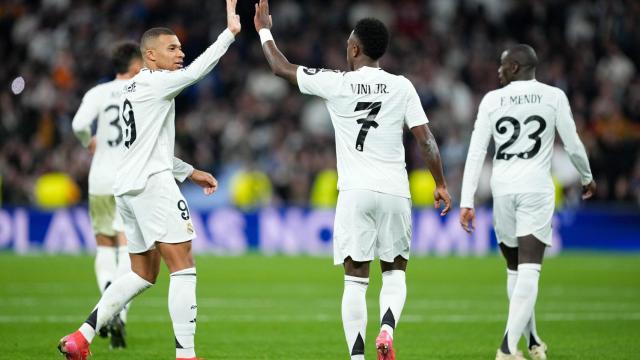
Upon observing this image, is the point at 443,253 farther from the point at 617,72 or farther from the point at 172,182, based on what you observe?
the point at 172,182

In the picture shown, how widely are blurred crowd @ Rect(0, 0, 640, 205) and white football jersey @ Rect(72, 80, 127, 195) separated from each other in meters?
13.3

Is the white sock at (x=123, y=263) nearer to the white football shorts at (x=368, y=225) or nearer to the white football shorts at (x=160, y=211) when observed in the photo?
the white football shorts at (x=160, y=211)

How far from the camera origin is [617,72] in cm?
2752

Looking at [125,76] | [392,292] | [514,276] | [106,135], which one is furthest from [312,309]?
[392,292]

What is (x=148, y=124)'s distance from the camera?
881 centimetres

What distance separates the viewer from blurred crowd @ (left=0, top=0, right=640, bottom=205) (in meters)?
25.6

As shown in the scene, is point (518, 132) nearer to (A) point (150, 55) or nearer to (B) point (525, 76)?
(B) point (525, 76)

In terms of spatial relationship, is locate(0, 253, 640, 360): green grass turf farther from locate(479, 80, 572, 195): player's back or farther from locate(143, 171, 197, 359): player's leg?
locate(479, 80, 572, 195): player's back

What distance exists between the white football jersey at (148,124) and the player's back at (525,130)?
258 cm

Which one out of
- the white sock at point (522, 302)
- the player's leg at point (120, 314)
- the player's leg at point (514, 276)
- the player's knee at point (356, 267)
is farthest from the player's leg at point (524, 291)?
the player's leg at point (120, 314)

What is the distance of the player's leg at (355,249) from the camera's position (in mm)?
8484

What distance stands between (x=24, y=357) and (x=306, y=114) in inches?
721

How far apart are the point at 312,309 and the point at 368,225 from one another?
6093mm

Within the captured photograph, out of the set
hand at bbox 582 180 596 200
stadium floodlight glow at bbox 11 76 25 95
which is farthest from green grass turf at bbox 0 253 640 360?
stadium floodlight glow at bbox 11 76 25 95
